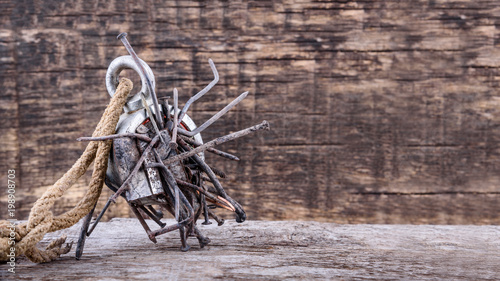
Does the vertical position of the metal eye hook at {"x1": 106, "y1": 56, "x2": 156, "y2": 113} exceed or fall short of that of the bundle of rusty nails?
it exceeds it

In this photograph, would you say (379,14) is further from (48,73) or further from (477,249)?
(48,73)

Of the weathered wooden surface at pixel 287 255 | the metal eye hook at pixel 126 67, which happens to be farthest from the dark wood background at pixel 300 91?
the metal eye hook at pixel 126 67

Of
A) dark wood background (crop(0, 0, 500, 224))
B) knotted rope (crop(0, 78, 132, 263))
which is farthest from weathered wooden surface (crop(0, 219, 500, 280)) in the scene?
dark wood background (crop(0, 0, 500, 224))

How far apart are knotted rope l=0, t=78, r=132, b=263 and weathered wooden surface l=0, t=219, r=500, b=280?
0.03 m

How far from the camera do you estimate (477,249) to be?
4.23ft

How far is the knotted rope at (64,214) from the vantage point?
3.45 feet

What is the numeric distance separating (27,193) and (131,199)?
0.88m

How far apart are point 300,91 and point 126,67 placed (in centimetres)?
77

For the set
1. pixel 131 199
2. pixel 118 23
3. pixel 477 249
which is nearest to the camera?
pixel 131 199

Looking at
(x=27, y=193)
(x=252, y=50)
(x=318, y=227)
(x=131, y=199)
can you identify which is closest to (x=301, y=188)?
(x=318, y=227)

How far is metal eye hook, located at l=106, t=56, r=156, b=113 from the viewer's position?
1.17 m

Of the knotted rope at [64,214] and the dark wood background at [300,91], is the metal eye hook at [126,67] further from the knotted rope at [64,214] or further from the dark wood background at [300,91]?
the dark wood background at [300,91]

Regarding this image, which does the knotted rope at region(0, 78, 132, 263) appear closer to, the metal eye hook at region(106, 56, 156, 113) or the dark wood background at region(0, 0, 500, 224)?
the metal eye hook at region(106, 56, 156, 113)

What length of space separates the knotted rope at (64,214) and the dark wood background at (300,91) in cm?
62
